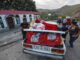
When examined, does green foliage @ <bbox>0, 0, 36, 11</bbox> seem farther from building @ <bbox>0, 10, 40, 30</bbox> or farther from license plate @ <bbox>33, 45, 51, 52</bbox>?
license plate @ <bbox>33, 45, 51, 52</bbox>

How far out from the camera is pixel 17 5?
44844 mm

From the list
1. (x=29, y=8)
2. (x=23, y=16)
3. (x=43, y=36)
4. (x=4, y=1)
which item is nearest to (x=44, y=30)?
(x=43, y=36)

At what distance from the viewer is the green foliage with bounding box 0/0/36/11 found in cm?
4051

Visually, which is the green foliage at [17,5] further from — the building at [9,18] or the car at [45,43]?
the car at [45,43]

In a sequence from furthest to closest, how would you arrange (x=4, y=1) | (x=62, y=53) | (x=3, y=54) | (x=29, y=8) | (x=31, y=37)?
(x=29, y=8) < (x=4, y=1) < (x=3, y=54) < (x=31, y=37) < (x=62, y=53)

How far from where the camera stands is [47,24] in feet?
26.6

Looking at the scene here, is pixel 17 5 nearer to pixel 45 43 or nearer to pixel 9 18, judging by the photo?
pixel 9 18

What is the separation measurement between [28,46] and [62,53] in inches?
63.6

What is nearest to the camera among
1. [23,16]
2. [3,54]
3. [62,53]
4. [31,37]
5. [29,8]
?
[62,53]

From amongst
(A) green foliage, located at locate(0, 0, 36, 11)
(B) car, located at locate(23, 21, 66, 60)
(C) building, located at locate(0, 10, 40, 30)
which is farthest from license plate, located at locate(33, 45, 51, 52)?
(A) green foliage, located at locate(0, 0, 36, 11)

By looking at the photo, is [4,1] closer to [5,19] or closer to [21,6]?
[21,6]

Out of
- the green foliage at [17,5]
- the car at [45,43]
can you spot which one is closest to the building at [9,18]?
the car at [45,43]

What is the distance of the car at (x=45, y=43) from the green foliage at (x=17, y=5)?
3312cm

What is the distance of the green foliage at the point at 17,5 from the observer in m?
40.5
